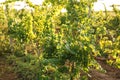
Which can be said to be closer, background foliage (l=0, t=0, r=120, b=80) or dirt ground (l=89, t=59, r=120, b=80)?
background foliage (l=0, t=0, r=120, b=80)

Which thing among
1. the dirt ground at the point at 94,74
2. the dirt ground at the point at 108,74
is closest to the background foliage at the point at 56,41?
Answer: the dirt ground at the point at 94,74

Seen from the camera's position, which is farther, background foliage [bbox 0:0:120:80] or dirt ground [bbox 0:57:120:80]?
dirt ground [bbox 0:57:120:80]

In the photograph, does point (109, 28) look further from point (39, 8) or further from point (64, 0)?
point (39, 8)

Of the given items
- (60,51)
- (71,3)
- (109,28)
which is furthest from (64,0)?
(60,51)

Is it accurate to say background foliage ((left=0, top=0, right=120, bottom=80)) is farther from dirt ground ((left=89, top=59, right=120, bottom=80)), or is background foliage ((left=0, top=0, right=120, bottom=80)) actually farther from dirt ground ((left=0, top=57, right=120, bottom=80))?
dirt ground ((left=89, top=59, right=120, bottom=80))

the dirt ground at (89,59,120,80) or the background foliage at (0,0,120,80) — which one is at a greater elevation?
the background foliage at (0,0,120,80)

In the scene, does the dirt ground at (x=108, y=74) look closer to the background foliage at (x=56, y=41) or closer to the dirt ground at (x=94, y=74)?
the dirt ground at (x=94, y=74)

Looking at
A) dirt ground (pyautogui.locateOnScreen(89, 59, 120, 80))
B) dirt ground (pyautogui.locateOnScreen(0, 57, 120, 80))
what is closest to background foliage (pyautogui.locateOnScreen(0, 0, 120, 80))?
dirt ground (pyautogui.locateOnScreen(0, 57, 120, 80))

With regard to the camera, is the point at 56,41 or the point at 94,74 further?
the point at 94,74

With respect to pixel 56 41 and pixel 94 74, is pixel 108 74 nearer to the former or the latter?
pixel 94 74

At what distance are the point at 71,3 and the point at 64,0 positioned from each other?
53cm

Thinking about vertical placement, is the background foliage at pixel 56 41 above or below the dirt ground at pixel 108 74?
above

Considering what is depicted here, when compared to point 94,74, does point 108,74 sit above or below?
below

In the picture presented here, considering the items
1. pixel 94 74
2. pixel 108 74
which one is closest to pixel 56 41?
pixel 94 74
